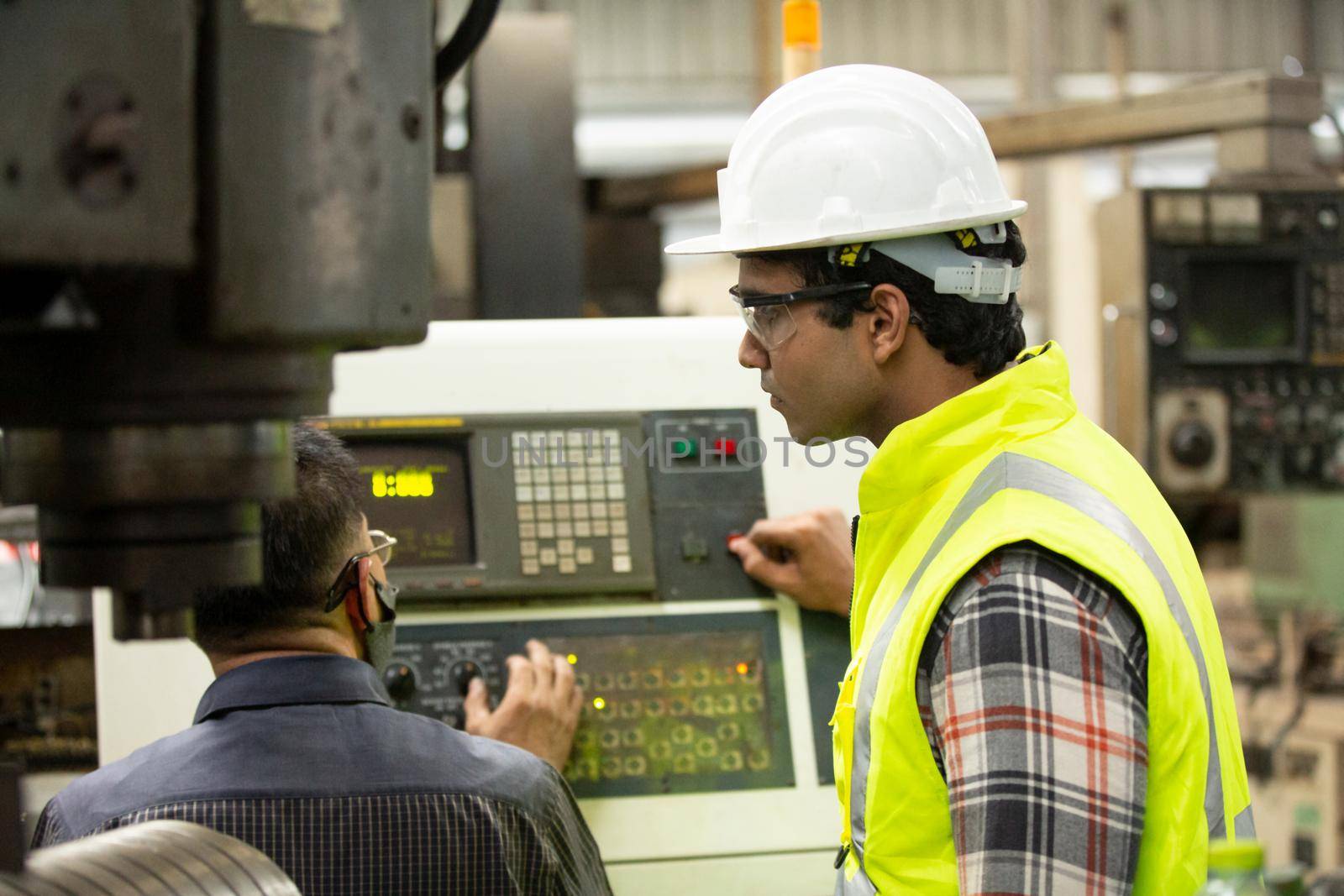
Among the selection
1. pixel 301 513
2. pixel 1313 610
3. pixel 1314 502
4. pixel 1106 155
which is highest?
pixel 1106 155

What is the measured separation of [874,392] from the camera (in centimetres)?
114

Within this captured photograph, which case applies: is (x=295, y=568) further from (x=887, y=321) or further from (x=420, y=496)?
(x=887, y=321)

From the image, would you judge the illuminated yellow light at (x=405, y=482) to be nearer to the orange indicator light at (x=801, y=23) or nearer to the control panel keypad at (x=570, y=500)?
the control panel keypad at (x=570, y=500)

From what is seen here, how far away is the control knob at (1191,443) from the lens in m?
3.38

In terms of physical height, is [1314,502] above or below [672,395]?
below

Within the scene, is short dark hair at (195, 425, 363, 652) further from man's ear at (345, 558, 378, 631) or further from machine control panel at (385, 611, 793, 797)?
machine control panel at (385, 611, 793, 797)

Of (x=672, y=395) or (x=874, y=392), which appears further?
(x=672, y=395)

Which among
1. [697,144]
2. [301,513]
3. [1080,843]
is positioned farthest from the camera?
[697,144]

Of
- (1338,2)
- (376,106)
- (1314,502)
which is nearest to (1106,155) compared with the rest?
(1338,2)

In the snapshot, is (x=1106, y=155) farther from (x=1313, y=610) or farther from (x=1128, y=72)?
(x=1313, y=610)

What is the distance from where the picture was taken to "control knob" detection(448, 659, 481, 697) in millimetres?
1616

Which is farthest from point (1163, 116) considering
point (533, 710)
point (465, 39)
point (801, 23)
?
point (465, 39)

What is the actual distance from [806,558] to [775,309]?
0.55 meters

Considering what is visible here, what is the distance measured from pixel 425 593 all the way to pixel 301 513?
1.26 feet
